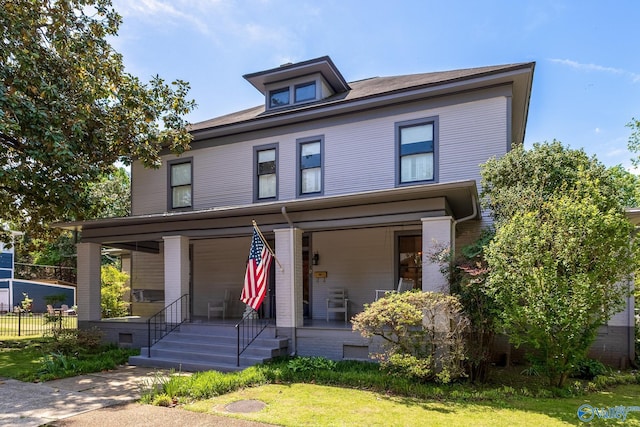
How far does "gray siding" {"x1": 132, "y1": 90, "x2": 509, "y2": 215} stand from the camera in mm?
10930

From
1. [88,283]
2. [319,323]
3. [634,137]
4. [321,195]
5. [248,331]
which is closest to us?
[248,331]

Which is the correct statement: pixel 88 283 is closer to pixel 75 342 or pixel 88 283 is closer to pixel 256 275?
pixel 75 342

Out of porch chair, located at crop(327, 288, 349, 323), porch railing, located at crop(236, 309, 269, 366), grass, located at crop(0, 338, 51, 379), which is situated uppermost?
porch chair, located at crop(327, 288, 349, 323)

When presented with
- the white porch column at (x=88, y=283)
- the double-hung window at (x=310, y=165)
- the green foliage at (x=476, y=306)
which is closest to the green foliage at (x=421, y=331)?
the green foliage at (x=476, y=306)

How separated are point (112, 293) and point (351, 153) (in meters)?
10.3

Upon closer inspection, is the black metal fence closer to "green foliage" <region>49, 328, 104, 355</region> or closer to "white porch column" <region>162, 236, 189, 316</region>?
"green foliage" <region>49, 328, 104, 355</region>

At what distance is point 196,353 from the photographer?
10.1 meters

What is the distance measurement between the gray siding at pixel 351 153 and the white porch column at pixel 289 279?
2.51m

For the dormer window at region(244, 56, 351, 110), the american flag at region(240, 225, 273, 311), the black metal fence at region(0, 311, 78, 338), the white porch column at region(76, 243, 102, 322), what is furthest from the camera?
the black metal fence at region(0, 311, 78, 338)

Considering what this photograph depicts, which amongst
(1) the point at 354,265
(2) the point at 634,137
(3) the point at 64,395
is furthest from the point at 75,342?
(2) the point at 634,137

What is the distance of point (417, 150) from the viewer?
1155cm

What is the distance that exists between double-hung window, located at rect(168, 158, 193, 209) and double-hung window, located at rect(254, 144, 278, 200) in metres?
2.60

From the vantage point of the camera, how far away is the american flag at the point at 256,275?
31.2ft

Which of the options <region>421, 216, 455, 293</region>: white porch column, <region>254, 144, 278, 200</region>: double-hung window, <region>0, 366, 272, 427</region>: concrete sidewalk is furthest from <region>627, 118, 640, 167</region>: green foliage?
<region>0, 366, 272, 427</region>: concrete sidewalk
